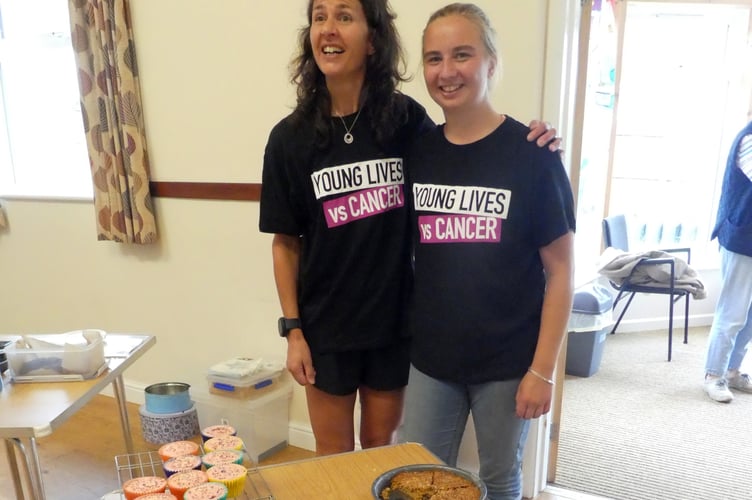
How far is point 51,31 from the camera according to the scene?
2.98 metres

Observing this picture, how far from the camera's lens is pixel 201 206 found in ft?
8.04

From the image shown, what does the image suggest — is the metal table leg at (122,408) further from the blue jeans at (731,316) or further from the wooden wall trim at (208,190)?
the blue jeans at (731,316)

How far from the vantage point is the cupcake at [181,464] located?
0.96 m

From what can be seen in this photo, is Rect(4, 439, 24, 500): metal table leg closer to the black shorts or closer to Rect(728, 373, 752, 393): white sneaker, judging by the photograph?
the black shorts

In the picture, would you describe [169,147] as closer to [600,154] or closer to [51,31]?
[51,31]

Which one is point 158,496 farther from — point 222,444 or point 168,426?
point 168,426

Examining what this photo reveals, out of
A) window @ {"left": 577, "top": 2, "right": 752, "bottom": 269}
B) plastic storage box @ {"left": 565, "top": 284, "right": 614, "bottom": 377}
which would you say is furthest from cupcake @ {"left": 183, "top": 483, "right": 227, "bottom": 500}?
window @ {"left": 577, "top": 2, "right": 752, "bottom": 269}

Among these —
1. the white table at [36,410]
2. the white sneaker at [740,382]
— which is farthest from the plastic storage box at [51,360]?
the white sneaker at [740,382]

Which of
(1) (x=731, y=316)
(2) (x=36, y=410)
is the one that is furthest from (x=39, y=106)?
(1) (x=731, y=316)

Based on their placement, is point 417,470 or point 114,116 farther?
point 114,116

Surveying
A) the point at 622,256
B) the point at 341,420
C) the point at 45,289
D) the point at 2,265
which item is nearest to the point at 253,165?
the point at 341,420

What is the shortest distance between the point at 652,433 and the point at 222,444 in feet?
6.97

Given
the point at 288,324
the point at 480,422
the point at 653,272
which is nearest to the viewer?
the point at 480,422

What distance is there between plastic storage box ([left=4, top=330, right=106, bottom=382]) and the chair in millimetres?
2707
